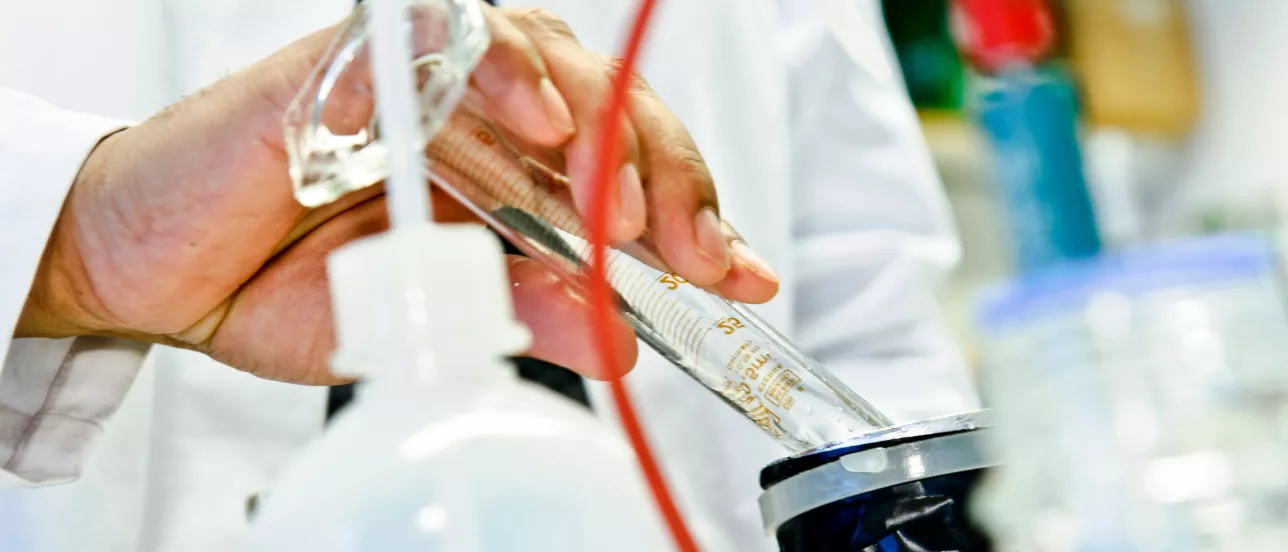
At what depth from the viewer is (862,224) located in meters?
0.82

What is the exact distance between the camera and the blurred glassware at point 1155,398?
0.24m

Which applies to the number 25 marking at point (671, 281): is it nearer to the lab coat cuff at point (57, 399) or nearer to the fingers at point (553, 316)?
the fingers at point (553, 316)

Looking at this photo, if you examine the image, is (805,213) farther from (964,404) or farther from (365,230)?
(365,230)

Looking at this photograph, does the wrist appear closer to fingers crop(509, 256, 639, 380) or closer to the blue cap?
fingers crop(509, 256, 639, 380)

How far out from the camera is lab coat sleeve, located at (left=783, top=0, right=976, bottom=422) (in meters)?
0.77

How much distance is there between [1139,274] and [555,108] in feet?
0.58

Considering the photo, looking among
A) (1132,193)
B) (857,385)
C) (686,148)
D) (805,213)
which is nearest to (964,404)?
(857,385)

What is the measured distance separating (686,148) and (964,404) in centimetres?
40

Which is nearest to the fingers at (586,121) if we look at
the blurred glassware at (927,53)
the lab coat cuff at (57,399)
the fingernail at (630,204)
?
the fingernail at (630,204)

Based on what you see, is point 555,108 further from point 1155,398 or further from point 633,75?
point 1155,398

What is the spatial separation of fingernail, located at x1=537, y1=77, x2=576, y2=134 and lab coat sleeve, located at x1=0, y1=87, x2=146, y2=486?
169 mm

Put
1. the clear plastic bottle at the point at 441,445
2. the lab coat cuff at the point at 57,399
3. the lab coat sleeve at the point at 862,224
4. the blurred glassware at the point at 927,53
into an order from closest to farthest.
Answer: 1. the clear plastic bottle at the point at 441,445
2. the lab coat cuff at the point at 57,399
3. the lab coat sleeve at the point at 862,224
4. the blurred glassware at the point at 927,53

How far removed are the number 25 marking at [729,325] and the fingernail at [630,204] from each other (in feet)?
0.17

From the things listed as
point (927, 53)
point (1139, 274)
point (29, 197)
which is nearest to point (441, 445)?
point (1139, 274)
